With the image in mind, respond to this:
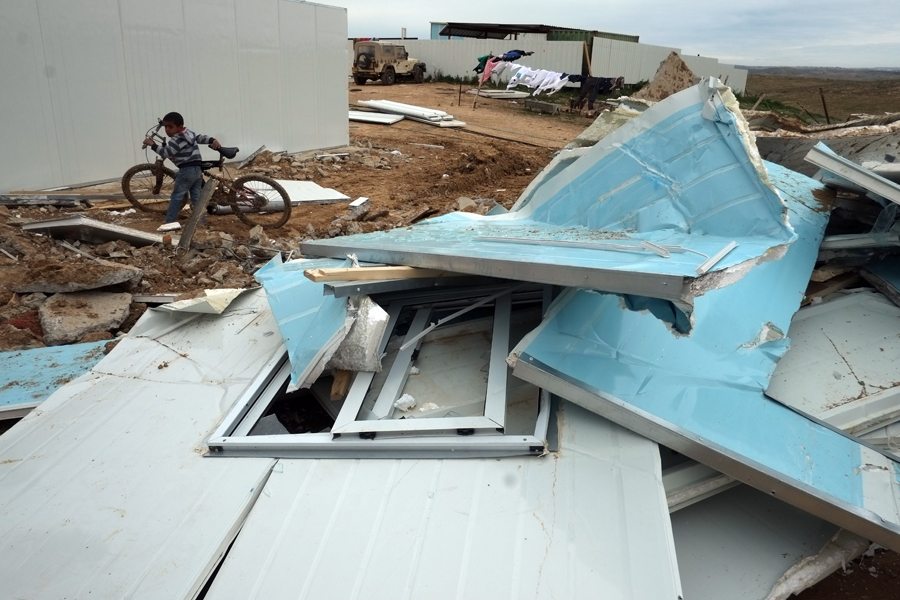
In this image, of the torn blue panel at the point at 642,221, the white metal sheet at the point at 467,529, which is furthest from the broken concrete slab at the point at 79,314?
the white metal sheet at the point at 467,529

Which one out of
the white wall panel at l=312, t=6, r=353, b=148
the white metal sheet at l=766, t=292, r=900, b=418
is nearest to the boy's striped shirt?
the white wall panel at l=312, t=6, r=353, b=148

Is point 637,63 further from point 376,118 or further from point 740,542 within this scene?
point 740,542

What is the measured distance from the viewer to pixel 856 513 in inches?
75.8

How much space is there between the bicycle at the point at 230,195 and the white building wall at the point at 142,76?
102cm

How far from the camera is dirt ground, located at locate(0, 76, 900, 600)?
4.74 meters

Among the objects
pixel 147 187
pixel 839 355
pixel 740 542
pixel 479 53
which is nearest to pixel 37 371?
pixel 740 542

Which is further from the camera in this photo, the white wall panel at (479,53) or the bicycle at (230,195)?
the white wall panel at (479,53)

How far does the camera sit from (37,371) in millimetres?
3580

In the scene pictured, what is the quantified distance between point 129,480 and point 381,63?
2488cm

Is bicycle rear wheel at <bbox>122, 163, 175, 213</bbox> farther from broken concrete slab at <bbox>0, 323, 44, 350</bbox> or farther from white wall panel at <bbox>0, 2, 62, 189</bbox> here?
broken concrete slab at <bbox>0, 323, 44, 350</bbox>

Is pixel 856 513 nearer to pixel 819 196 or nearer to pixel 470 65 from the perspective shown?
pixel 819 196

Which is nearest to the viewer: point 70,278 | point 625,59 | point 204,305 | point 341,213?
point 204,305

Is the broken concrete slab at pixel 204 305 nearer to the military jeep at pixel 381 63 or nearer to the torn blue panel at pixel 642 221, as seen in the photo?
the torn blue panel at pixel 642 221

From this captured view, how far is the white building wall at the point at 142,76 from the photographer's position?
746cm
